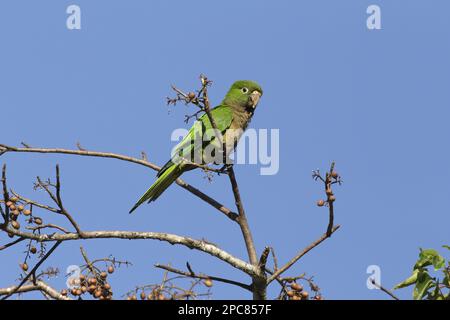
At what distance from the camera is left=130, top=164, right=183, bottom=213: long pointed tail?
9974 millimetres

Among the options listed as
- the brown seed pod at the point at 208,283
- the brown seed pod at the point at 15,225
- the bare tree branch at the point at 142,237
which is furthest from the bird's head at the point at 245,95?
the brown seed pod at the point at 208,283

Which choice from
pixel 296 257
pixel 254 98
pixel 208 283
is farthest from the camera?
pixel 254 98

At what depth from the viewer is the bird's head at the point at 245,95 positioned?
469 inches

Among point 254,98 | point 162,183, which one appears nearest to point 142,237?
point 162,183

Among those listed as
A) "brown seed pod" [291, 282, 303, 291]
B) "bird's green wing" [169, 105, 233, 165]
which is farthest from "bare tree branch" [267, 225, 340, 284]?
"bird's green wing" [169, 105, 233, 165]

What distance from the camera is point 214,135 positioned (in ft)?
35.7

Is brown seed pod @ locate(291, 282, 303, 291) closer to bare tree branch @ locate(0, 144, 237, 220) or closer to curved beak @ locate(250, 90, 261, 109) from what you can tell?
bare tree branch @ locate(0, 144, 237, 220)

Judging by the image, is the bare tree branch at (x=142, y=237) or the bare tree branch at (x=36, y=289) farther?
the bare tree branch at (x=36, y=289)

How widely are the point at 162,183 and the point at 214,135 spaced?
130cm

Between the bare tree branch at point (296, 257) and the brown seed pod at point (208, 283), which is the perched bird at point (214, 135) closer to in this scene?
the bare tree branch at point (296, 257)

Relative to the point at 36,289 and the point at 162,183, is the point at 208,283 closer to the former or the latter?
the point at 36,289
